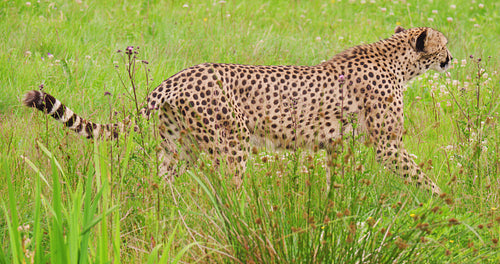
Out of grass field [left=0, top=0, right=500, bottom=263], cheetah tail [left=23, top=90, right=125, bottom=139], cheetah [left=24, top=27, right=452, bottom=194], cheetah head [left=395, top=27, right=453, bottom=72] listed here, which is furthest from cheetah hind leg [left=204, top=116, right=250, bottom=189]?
cheetah head [left=395, top=27, right=453, bottom=72]

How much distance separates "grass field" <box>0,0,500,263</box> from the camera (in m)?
2.74

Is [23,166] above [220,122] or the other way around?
the other way around

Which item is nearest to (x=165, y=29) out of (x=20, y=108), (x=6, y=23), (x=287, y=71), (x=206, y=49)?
(x=206, y=49)

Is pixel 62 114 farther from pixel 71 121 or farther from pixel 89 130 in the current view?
pixel 89 130

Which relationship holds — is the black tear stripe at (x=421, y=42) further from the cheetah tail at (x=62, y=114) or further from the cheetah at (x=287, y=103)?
the cheetah tail at (x=62, y=114)

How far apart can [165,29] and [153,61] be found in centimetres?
99

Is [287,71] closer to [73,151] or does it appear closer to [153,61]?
[73,151]

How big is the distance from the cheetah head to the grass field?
1.03 ft

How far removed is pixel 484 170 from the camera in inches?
155

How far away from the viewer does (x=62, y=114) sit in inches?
154

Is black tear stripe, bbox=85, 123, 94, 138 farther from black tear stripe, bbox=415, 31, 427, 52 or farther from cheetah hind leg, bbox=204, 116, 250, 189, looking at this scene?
black tear stripe, bbox=415, 31, 427, 52

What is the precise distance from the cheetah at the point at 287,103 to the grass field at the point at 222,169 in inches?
7.7

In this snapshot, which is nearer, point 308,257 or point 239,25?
point 308,257

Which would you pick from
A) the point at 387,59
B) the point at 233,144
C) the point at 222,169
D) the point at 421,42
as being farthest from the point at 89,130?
the point at 421,42
